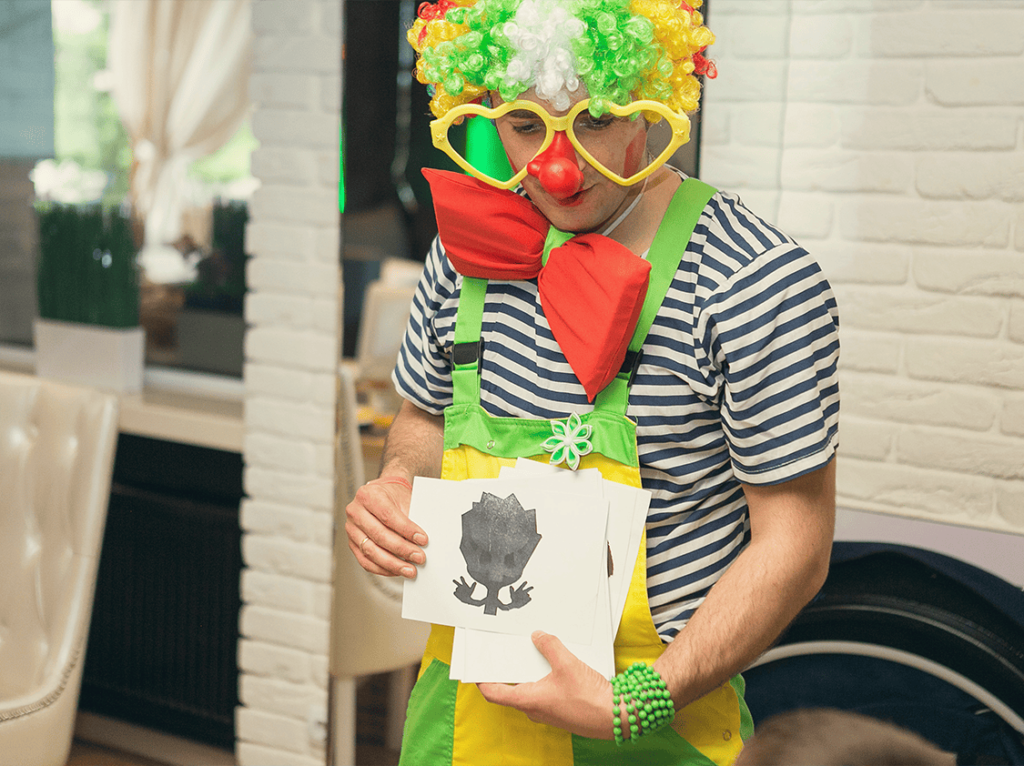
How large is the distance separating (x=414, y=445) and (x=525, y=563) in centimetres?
28

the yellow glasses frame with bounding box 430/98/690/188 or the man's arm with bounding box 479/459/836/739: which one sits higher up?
the yellow glasses frame with bounding box 430/98/690/188

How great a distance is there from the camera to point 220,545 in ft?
8.09

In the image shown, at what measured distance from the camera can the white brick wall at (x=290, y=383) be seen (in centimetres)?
206

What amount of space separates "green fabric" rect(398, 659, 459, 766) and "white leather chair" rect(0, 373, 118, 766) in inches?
39.4

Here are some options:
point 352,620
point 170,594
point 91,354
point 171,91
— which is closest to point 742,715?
point 352,620

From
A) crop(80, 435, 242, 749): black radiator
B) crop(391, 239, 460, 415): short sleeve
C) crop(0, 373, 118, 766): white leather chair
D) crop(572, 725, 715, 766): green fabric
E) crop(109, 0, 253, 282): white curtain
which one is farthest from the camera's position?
crop(109, 0, 253, 282): white curtain

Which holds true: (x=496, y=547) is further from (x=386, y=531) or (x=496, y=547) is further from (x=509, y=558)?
(x=386, y=531)

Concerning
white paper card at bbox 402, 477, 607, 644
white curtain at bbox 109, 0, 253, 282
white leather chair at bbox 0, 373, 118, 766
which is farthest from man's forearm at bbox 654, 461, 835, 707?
white curtain at bbox 109, 0, 253, 282

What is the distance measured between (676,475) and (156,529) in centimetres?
187

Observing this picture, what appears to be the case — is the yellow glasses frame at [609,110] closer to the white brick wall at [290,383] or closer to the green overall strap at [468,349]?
the green overall strap at [468,349]

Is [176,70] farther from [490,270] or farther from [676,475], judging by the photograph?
[676,475]

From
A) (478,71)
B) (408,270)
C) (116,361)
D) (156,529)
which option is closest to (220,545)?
(156,529)

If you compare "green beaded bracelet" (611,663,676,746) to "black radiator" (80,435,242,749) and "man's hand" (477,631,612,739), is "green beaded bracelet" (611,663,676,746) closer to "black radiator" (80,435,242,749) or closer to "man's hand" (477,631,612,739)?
"man's hand" (477,631,612,739)

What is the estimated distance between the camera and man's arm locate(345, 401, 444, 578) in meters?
1.13
